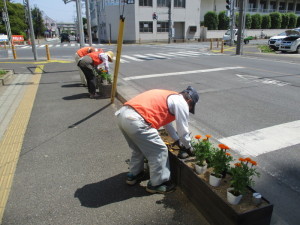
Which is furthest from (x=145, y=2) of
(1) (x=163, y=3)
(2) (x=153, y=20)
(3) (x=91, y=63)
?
(3) (x=91, y=63)

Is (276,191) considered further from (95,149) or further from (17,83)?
(17,83)

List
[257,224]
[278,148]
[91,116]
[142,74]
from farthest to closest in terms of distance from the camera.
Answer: [142,74]
[91,116]
[278,148]
[257,224]

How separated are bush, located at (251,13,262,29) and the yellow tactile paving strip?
57.9 m

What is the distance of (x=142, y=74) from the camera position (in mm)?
12094

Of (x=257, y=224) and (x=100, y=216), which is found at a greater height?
(x=257, y=224)

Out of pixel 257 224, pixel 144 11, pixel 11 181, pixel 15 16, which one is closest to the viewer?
pixel 257 224

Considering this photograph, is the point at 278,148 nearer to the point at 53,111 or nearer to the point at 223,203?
the point at 223,203

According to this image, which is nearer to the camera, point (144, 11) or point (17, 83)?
point (17, 83)

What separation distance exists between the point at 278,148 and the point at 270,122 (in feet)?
4.52

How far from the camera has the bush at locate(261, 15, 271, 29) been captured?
57691mm

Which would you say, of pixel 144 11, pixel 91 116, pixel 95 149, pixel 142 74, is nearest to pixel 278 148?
pixel 95 149

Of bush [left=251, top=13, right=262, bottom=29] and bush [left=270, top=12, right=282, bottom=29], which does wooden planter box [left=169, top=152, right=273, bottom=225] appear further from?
bush [left=270, top=12, right=282, bottom=29]

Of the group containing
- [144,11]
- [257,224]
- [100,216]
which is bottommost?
[100,216]

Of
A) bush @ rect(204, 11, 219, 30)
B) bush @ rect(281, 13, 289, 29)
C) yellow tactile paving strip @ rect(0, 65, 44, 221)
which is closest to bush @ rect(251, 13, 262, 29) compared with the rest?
bush @ rect(281, 13, 289, 29)
